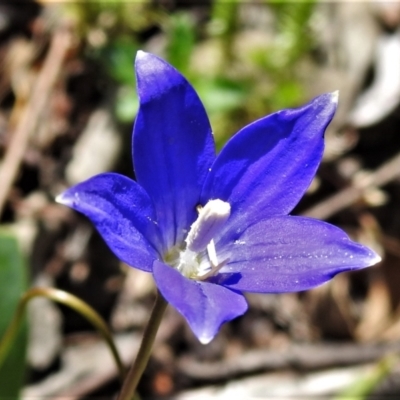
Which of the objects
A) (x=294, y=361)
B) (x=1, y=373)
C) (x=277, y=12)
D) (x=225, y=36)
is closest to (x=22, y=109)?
(x=225, y=36)

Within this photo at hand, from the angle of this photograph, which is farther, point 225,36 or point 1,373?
point 225,36

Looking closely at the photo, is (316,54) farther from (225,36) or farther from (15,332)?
(15,332)

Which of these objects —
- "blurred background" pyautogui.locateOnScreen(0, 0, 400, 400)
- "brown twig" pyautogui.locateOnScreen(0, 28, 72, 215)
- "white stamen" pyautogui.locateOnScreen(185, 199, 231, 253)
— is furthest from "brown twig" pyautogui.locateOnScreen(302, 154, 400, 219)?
"white stamen" pyautogui.locateOnScreen(185, 199, 231, 253)

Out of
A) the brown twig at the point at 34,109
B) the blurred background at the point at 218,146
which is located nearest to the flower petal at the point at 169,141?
the blurred background at the point at 218,146

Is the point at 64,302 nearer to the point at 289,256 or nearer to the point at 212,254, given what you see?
the point at 212,254

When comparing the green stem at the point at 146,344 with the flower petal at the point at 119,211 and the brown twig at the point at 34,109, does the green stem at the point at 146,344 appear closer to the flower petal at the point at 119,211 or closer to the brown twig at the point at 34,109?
the flower petal at the point at 119,211

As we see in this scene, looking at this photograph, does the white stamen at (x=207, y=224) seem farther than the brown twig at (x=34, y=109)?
No

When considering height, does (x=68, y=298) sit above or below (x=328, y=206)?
above

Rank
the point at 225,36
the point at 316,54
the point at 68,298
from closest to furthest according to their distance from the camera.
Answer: the point at 68,298 → the point at 225,36 → the point at 316,54
